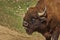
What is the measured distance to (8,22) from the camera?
12617mm

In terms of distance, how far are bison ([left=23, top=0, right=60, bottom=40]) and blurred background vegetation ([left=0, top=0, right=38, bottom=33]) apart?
2851 mm

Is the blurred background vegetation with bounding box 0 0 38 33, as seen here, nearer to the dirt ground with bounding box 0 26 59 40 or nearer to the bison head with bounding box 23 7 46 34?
the dirt ground with bounding box 0 26 59 40

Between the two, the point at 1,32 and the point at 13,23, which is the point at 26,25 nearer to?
the point at 1,32

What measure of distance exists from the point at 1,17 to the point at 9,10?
3.80 feet

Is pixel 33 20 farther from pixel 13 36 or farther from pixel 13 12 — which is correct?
pixel 13 12

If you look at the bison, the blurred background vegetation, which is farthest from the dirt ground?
the bison

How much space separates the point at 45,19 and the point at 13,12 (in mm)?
5180

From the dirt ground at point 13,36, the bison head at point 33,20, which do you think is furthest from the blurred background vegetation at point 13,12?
the bison head at point 33,20

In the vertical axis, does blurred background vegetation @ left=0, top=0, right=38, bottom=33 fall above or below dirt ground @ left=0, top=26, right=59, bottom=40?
below

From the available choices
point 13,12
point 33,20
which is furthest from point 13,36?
point 13,12

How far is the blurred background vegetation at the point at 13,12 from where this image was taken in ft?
40.7

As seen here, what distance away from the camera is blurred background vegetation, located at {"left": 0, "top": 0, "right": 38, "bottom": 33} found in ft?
40.7

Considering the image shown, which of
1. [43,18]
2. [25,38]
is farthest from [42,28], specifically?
[25,38]

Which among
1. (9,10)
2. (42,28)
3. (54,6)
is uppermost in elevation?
(54,6)
